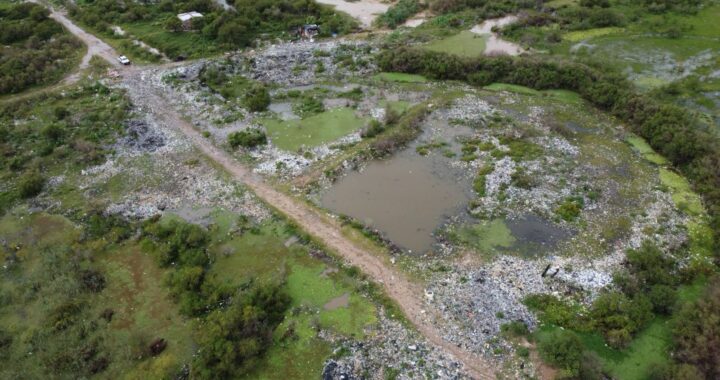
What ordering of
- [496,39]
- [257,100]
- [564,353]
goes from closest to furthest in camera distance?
1. [564,353]
2. [257,100]
3. [496,39]

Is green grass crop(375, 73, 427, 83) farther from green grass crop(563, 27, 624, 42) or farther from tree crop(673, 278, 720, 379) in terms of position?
tree crop(673, 278, 720, 379)

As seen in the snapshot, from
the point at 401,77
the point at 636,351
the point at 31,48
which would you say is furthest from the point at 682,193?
the point at 31,48

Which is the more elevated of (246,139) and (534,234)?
(246,139)

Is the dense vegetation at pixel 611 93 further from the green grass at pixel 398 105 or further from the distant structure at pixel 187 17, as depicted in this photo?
the distant structure at pixel 187 17

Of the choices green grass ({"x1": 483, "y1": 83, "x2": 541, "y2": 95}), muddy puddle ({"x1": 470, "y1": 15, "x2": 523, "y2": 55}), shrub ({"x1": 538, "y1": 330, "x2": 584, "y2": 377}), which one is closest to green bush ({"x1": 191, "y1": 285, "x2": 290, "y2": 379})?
shrub ({"x1": 538, "y1": 330, "x2": 584, "y2": 377})

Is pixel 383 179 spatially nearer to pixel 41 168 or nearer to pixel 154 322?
pixel 154 322

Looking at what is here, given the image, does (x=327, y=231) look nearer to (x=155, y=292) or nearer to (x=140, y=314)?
(x=155, y=292)

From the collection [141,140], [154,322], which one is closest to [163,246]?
[154,322]
